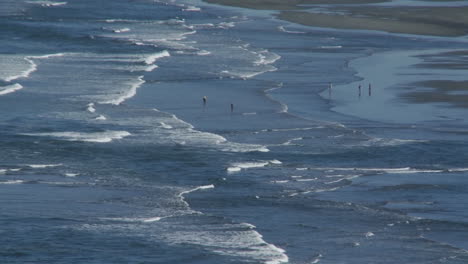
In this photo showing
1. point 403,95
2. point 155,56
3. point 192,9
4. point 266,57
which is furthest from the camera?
point 192,9

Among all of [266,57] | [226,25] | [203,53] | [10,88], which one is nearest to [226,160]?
[10,88]

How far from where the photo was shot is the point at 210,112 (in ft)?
95.2

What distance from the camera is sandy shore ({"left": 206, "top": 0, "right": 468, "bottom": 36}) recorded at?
185 ft

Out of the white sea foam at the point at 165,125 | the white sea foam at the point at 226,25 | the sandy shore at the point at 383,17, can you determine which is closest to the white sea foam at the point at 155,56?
the white sea foam at the point at 226,25

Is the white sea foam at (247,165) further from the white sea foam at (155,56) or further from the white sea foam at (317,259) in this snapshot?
the white sea foam at (155,56)

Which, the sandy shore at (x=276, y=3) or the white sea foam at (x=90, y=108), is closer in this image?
the white sea foam at (x=90, y=108)

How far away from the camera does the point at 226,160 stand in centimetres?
2252

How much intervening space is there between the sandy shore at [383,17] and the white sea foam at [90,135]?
31.3m

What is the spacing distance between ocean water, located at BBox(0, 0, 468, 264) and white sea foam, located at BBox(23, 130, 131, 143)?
Answer: 0.23 ft

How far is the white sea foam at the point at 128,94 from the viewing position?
3082 centimetres

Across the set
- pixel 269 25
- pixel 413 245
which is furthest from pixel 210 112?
pixel 269 25

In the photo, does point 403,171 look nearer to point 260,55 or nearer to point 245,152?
point 245,152

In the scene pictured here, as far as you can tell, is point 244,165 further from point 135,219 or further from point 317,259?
point 317,259

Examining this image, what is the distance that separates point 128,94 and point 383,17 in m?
32.3
